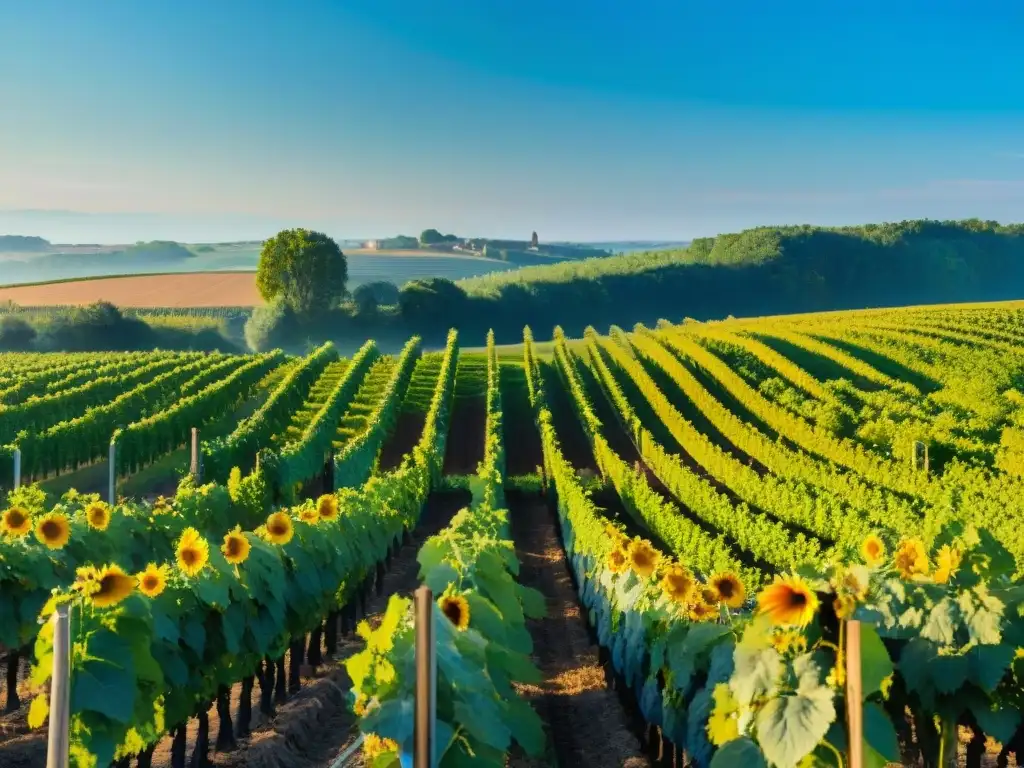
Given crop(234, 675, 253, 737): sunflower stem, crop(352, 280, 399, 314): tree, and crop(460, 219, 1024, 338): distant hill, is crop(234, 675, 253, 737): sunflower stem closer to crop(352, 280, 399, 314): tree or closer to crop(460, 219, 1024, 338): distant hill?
crop(352, 280, 399, 314): tree

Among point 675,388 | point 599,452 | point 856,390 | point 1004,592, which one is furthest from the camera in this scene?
point 675,388

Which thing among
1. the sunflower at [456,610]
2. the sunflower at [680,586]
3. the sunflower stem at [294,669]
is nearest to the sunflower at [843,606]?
the sunflower at [456,610]

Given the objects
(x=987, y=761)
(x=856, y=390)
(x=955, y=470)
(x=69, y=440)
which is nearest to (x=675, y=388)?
(x=856, y=390)

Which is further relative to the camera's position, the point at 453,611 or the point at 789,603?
the point at 453,611

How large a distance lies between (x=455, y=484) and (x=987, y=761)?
734 inches

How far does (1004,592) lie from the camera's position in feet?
17.3

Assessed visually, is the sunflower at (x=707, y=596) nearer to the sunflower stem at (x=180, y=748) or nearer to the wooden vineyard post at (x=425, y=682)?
the wooden vineyard post at (x=425, y=682)

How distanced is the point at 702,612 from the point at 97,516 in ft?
21.5

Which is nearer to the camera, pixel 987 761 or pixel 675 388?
pixel 987 761

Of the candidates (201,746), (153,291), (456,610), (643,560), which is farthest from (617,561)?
(153,291)

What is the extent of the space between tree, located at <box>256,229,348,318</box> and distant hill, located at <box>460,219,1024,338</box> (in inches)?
577

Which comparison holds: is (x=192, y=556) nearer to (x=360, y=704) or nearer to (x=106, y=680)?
(x=106, y=680)

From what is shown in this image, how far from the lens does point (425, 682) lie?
4.38 m

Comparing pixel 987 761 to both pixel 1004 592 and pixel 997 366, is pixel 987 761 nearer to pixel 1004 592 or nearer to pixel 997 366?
pixel 1004 592
